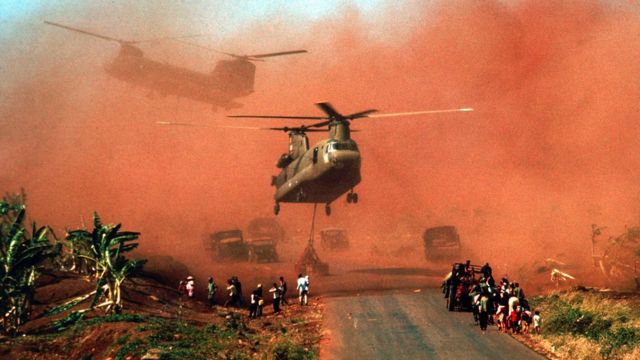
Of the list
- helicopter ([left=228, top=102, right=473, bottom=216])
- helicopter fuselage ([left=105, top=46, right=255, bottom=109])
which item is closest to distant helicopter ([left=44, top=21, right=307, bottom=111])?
helicopter fuselage ([left=105, top=46, right=255, bottom=109])

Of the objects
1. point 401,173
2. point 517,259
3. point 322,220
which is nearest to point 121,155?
point 322,220

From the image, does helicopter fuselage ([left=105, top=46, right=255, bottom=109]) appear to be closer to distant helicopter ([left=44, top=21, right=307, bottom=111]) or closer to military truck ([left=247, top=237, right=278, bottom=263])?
distant helicopter ([left=44, top=21, right=307, bottom=111])

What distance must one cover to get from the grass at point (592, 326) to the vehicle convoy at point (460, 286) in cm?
263

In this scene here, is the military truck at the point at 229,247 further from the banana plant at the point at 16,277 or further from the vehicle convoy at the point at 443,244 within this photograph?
the banana plant at the point at 16,277

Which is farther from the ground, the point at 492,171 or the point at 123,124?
the point at 123,124

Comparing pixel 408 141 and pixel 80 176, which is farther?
pixel 408 141

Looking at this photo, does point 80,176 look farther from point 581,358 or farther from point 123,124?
point 581,358

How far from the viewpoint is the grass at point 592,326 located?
15070 millimetres

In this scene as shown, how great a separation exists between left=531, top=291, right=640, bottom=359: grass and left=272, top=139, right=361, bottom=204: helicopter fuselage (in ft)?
35.8

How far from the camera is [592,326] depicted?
17.4m

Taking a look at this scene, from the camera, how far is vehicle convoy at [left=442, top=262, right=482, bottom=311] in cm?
2064

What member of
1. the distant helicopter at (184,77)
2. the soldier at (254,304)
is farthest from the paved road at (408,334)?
the distant helicopter at (184,77)

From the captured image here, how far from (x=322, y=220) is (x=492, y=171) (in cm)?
3162

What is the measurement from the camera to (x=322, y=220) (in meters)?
91.3
